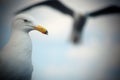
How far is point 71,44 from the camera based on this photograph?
1.79m

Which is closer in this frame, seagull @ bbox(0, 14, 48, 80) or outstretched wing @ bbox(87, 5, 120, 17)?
seagull @ bbox(0, 14, 48, 80)

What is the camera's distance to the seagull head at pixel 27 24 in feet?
5.72

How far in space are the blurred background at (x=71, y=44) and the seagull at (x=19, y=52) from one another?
40 millimetres

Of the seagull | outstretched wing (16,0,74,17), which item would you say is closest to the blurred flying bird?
outstretched wing (16,0,74,17)

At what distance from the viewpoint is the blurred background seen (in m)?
1.76

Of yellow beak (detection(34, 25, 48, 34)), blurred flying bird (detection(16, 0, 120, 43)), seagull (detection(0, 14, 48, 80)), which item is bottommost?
seagull (detection(0, 14, 48, 80))

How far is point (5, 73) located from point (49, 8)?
0.51 metres

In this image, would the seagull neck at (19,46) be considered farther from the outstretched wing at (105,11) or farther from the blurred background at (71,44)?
the outstretched wing at (105,11)

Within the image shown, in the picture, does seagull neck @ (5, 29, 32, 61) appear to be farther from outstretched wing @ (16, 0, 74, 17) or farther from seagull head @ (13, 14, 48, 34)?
outstretched wing @ (16, 0, 74, 17)

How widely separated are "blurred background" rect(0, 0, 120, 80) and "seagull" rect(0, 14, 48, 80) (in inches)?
1.6

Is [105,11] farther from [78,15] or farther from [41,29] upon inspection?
[41,29]

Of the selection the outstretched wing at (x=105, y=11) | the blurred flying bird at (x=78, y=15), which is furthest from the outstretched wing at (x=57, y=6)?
the outstretched wing at (x=105, y=11)

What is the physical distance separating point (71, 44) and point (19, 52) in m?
0.34

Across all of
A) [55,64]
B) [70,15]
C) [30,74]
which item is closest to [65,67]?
[55,64]
